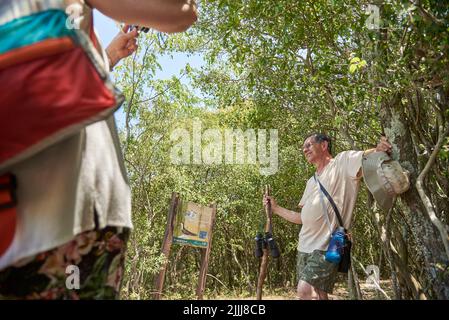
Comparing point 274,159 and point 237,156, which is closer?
point 274,159

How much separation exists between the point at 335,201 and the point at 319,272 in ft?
2.05

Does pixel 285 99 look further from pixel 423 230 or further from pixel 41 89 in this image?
pixel 41 89

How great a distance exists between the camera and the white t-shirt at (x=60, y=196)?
85 centimetres

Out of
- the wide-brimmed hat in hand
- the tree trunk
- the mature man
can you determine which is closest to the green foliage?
the tree trunk

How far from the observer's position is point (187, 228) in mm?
7004

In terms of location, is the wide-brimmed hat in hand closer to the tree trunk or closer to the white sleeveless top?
the tree trunk

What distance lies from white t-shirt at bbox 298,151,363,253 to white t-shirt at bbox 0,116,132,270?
3.08 m

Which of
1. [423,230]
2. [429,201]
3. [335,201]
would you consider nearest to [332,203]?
[335,201]

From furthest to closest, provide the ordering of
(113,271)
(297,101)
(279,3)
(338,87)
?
(297,101) → (338,87) → (279,3) → (113,271)
